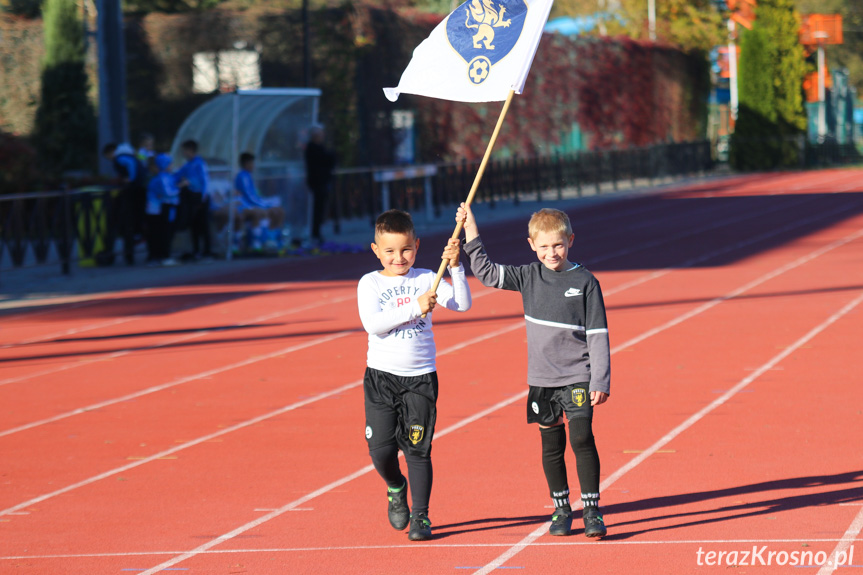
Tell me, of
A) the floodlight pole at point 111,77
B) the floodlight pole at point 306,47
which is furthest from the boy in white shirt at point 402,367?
the floodlight pole at point 306,47

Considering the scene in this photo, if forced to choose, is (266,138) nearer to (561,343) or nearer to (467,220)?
(467,220)

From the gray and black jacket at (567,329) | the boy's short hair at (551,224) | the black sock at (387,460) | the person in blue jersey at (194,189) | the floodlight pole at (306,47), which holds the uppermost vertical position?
the floodlight pole at (306,47)

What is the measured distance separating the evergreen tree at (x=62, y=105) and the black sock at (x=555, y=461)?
25.1 metres

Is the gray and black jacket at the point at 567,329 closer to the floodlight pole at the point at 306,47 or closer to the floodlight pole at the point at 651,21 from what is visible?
the floodlight pole at the point at 306,47

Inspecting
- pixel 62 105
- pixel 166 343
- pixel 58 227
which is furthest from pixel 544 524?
pixel 62 105

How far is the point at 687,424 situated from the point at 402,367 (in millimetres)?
2967

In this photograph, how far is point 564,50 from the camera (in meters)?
40.4

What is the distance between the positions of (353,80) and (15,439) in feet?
73.5

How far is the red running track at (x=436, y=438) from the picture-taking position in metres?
5.34

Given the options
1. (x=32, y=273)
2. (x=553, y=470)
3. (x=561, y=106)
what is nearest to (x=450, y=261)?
(x=553, y=470)

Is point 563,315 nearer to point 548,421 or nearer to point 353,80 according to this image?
point 548,421

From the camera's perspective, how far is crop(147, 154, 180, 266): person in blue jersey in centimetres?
1838

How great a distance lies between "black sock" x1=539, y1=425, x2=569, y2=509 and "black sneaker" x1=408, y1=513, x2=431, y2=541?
0.56 meters

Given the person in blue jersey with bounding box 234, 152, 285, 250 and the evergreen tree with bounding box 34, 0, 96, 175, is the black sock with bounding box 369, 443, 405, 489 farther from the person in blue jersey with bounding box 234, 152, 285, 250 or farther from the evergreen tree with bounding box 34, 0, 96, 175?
the evergreen tree with bounding box 34, 0, 96, 175
